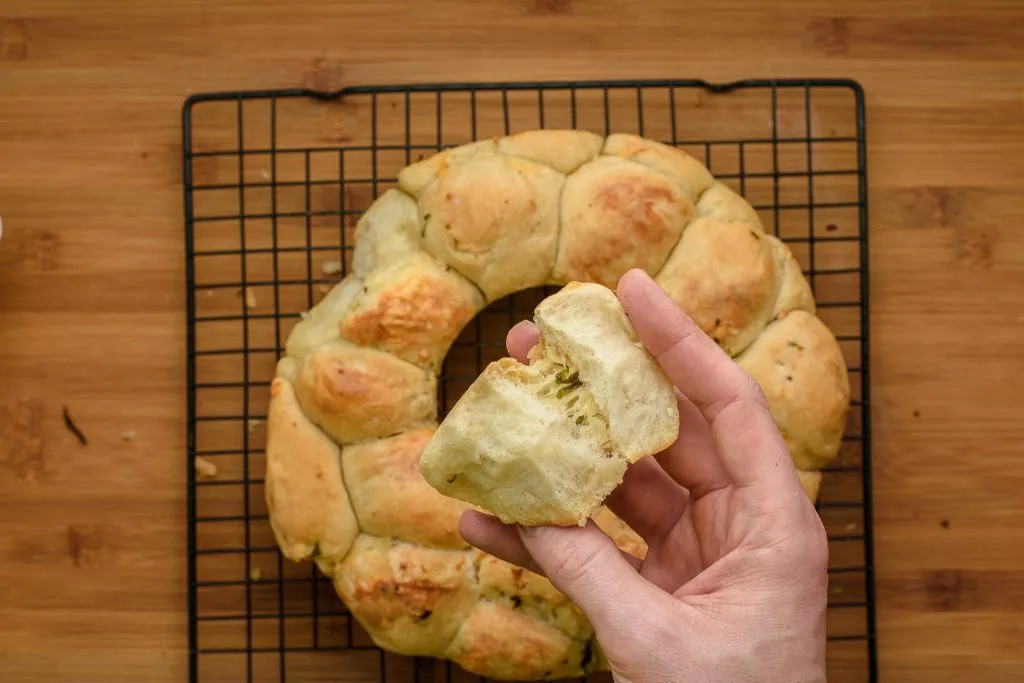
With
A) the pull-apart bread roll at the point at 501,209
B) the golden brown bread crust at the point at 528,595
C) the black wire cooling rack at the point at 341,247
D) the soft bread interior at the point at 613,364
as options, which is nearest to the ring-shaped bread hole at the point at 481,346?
the black wire cooling rack at the point at 341,247

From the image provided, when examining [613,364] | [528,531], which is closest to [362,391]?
[528,531]

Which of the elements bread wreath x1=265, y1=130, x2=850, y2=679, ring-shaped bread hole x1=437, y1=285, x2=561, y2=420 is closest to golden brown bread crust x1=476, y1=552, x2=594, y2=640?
bread wreath x1=265, y1=130, x2=850, y2=679

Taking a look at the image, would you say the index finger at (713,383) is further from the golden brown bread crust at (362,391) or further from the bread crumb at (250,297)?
the bread crumb at (250,297)

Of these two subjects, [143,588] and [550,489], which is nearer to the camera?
[550,489]

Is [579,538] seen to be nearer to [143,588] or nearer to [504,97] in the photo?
[504,97]

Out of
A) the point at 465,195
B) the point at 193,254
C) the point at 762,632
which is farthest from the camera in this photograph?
the point at 193,254

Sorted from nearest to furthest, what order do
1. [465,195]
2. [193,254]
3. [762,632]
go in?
[762,632], [465,195], [193,254]

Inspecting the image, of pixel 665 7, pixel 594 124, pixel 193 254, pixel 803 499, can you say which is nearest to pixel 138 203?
pixel 193 254
